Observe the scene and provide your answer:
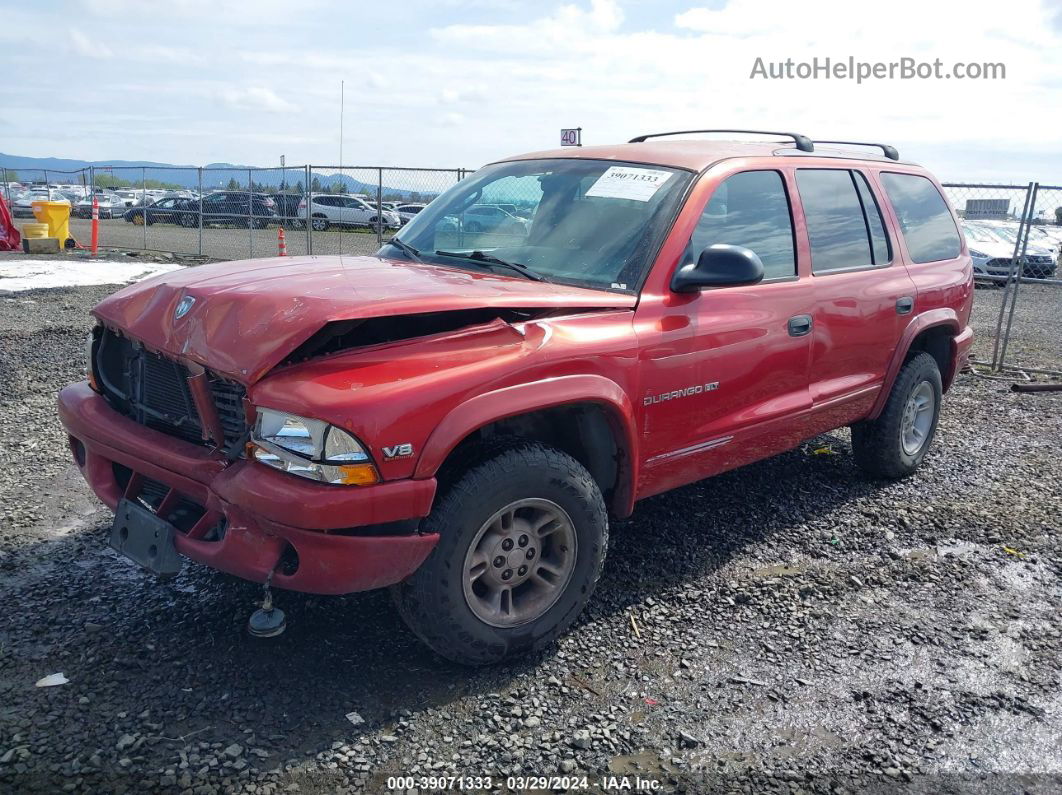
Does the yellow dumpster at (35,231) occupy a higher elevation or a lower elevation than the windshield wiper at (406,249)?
lower

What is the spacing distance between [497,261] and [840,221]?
6.62 ft

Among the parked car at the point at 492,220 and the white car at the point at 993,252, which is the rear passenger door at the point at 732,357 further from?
the white car at the point at 993,252

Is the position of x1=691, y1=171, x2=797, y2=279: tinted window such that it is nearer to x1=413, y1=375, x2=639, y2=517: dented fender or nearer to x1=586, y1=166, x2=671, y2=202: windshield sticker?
x1=586, y1=166, x2=671, y2=202: windshield sticker

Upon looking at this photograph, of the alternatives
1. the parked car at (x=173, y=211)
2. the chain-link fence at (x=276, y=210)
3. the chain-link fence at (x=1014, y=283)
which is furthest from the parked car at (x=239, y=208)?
the chain-link fence at (x=1014, y=283)

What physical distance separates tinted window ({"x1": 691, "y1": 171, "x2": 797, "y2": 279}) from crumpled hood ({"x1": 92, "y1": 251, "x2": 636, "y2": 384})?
72 cm

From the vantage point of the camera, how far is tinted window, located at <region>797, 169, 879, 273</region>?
177 inches

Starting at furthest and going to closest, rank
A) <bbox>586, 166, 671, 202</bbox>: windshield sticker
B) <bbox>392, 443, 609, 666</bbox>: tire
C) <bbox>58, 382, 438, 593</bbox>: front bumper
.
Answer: <bbox>586, 166, 671, 202</bbox>: windshield sticker
<bbox>392, 443, 609, 666</bbox>: tire
<bbox>58, 382, 438, 593</bbox>: front bumper

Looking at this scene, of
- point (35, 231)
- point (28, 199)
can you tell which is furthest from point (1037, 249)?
point (28, 199)

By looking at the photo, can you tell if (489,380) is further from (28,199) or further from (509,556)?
(28,199)

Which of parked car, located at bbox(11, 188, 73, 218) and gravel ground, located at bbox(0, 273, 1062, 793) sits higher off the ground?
parked car, located at bbox(11, 188, 73, 218)

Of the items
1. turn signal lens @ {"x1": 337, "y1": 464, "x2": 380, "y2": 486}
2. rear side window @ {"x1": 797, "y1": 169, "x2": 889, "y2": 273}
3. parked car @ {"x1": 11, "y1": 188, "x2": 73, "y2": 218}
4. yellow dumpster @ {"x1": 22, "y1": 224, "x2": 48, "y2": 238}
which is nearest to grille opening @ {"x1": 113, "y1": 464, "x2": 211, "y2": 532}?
turn signal lens @ {"x1": 337, "y1": 464, "x2": 380, "y2": 486}

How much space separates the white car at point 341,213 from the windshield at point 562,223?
1327 centimetres

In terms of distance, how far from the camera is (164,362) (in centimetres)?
328

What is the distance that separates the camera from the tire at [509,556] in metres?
2.96
